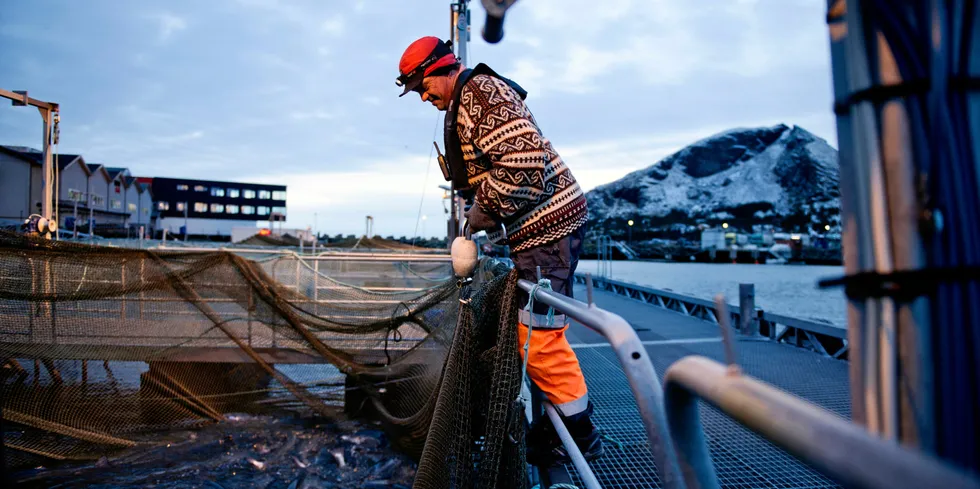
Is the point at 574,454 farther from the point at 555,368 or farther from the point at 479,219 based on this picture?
the point at 479,219

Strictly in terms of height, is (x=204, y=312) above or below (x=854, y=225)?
below

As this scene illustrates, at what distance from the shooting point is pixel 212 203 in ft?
251

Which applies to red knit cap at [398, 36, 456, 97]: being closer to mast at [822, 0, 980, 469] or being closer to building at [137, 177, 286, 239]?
mast at [822, 0, 980, 469]

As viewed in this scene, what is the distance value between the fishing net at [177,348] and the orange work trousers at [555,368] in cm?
107

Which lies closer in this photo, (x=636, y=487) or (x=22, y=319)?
(x=636, y=487)

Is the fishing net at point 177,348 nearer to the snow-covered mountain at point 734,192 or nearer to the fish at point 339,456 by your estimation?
the fish at point 339,456

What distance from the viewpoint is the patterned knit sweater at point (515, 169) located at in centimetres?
210

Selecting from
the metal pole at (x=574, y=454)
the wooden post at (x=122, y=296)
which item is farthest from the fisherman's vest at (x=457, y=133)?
the wooden post at (x=122, y=296)

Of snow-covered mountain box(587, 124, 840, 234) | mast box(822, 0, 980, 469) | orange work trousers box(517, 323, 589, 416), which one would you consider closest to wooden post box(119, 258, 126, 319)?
orange work trousers box(517, 323, 589, 416)

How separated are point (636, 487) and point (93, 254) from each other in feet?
14.6

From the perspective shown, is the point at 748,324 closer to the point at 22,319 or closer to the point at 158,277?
the point at 158,277

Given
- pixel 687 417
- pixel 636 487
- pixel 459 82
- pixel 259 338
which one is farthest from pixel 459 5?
pixel 687 417

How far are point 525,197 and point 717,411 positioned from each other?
6.60 ft

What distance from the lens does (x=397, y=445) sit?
4184mm
